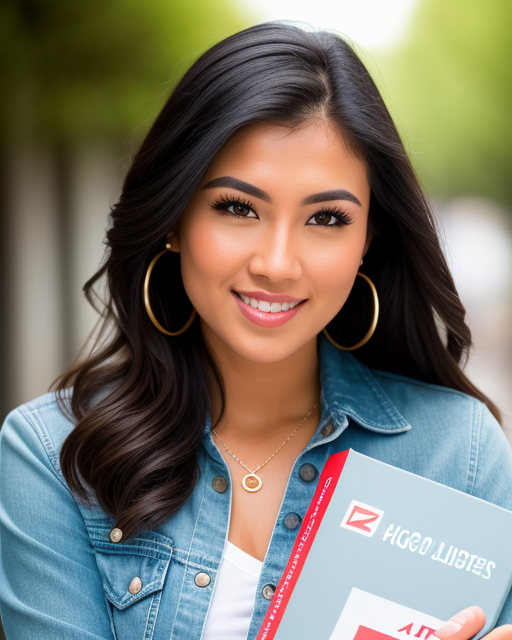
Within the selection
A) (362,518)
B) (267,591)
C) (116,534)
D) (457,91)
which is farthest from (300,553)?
(457,91)

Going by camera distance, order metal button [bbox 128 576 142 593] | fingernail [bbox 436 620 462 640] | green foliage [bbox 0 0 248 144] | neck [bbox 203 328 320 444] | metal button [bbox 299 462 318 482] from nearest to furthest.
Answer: fingernail [bbox 436 620 462 640] < metal button [bbox 128 576 142 593] < metal button [bbox 299 462 318 482] < neck [bbox 203 328 320 444] < green foliage [bbox 0 0 248 144]

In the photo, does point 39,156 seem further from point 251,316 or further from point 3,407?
point 251,316

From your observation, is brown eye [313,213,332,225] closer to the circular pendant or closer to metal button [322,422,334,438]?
metal button [322,422,334,438]

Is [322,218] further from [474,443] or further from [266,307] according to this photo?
[474,443]

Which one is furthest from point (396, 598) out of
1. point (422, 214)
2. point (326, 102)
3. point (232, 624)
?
point (326, 102)

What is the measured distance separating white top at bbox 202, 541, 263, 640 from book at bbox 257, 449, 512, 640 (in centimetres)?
25

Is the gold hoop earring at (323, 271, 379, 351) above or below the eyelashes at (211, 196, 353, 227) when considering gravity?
below

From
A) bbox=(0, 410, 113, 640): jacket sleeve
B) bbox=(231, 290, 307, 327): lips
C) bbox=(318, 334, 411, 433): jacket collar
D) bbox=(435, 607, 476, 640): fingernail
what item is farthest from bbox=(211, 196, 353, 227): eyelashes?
bbox=(435, 607, 476, 640): fingernail

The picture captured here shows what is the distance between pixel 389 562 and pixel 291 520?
353 millimetres

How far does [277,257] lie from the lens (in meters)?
1.39

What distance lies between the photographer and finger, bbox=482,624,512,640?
48.2 inches

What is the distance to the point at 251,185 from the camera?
4.60 feet

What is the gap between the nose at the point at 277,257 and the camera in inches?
54.6

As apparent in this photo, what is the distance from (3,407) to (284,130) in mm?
3010
